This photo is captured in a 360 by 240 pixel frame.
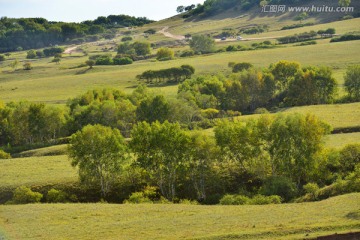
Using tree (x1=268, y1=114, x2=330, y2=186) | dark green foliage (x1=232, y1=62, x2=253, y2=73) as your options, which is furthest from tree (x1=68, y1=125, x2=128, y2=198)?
dark green foliage (x1=232, y1=62, x2=253, y2=73)

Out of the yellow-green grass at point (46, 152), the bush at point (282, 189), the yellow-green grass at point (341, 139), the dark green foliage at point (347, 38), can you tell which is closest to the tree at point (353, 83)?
the yellow-green grass at point (341, 139)

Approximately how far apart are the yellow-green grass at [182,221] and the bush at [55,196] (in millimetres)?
6313

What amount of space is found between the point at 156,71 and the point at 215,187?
9920cm

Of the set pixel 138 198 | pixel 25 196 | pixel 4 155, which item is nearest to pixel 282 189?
pixel 138 198

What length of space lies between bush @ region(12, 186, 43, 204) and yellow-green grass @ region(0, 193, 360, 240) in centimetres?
552

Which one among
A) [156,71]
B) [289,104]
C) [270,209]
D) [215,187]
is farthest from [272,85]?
[270,209]

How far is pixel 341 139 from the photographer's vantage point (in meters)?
76.3

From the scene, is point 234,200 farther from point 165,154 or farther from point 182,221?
point 165,154

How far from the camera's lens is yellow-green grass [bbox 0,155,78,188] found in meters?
66.4

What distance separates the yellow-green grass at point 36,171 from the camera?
218 ft

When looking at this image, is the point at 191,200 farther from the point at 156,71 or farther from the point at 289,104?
the point at 156,71

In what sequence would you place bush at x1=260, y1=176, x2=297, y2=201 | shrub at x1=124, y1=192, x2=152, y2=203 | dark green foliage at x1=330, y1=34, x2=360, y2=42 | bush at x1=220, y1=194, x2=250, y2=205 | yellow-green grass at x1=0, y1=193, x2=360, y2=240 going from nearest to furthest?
yellow-green grass at x1=0, y1=193, x2=360, y2=240, bush at x1=220, y1=194, x2=250, y2=205, bush at x1=260, y1=176, x2=297, y2=201, shrub at x1=124, y1=192, x2=152, y2=203, dark green foliage at x1=330, y1=34, x2=360, y2=42

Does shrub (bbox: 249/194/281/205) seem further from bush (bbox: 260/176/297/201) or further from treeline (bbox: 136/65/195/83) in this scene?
treeline (bbox: 136/65/195/83)

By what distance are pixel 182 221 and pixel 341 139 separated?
38955mm
